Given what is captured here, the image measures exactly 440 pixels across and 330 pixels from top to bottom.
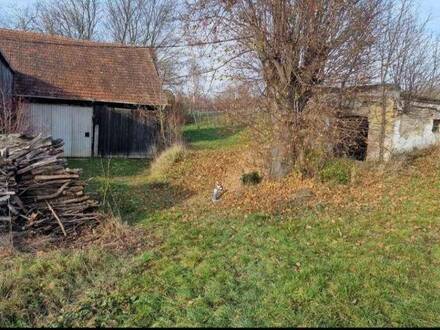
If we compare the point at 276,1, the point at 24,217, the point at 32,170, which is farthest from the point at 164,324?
the point at 276,1

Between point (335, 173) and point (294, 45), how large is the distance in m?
3.64

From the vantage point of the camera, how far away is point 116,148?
2072 cm

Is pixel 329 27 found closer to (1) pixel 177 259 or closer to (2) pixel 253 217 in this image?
(2) pixel 253 217

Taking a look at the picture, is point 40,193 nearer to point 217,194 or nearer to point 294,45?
point 217,194

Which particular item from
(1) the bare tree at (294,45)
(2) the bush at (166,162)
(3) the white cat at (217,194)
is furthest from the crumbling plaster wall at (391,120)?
(2) the bush at (166,162)

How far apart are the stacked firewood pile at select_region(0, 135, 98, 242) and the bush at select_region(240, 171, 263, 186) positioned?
15.2 feet

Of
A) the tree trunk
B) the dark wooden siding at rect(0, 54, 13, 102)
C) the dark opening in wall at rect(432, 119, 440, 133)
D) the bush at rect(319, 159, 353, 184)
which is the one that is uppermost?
the dark wooden siding at rect(0, 54, 13, 102)

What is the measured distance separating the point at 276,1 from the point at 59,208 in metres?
7.42

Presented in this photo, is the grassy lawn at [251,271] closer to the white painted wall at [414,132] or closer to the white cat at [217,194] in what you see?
the white cat at [217,194]

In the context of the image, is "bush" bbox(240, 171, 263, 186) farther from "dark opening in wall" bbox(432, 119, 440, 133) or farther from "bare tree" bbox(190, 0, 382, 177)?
"dark opening in wall" bbox(432, 119, 440, 133)

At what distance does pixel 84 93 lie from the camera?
790 inches

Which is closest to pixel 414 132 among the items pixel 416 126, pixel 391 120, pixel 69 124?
pixel 416 126

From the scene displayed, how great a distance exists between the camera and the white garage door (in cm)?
1923

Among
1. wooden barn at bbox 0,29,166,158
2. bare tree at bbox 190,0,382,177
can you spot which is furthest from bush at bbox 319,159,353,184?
wooden barn at bbox 0,29,166,158
